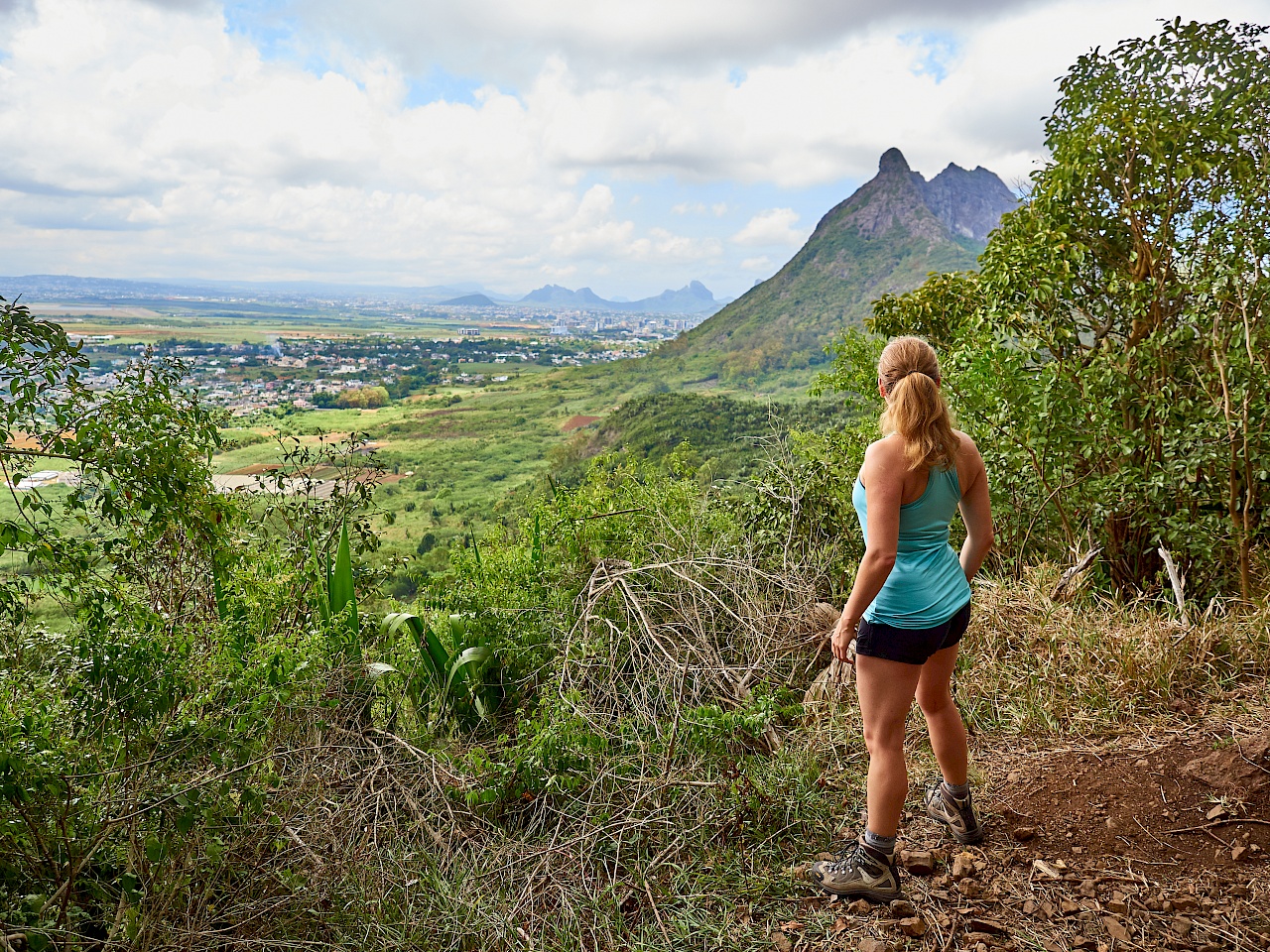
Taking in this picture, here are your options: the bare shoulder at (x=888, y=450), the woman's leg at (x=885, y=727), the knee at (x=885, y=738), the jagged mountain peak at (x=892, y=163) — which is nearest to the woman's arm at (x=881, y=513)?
the bare shoulder at (x=888, y=450)

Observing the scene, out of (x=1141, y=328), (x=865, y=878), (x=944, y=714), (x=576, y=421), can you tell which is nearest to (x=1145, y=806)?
(x=944, y=714)

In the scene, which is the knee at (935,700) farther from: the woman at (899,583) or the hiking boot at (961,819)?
the hiking boot at (961,819)

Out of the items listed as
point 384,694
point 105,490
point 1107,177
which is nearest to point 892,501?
point 105,490

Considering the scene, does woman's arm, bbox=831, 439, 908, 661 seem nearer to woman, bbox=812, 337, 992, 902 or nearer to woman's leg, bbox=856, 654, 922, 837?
woman, bbox=812, 337, 992, 902

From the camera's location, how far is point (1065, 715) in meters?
2.93

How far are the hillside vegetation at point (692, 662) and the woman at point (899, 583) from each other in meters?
0.26

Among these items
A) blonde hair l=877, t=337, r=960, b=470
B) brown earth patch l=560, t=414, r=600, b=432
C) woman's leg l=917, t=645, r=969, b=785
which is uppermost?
blonde hair l=877, t=337, r=960, b=470

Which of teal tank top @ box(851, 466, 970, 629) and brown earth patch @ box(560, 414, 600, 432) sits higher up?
teal tank top @ box(851, 466, 970, 629)

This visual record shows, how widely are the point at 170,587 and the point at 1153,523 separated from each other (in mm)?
4362

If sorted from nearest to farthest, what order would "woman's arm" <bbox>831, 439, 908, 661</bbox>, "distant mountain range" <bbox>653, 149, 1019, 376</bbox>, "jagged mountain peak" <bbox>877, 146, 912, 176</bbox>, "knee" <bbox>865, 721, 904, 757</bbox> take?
1. "woman's arm" <bbox>831, 439, 908, 661</bbox>
2. "knee" <bbox>865, 721, 904, 757</bbox>
3. "distant mountain range" <bbox>653, 149, 1019, 376</bbox>
4. "jagged mountain peak" <bbox>877, 146, 912, 176</bbox>

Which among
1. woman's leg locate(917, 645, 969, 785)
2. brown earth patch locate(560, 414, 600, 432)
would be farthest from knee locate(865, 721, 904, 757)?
brown earth patch locate(560, 414, 600, 432)

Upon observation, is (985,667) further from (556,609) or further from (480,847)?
(480,847)

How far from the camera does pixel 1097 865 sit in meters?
2.19

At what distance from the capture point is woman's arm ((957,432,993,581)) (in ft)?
7.05
